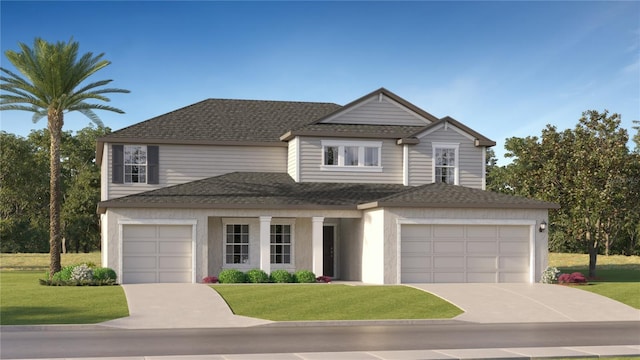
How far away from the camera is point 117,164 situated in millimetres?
38844

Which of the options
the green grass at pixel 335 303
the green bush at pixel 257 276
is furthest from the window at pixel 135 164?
the green grass at pixel 335 303

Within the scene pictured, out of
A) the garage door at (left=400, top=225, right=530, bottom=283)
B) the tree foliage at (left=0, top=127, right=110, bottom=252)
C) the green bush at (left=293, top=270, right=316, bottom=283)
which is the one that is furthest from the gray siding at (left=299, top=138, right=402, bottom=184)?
the tree foliage at (left=0, top=127, right=110, bottom=252)

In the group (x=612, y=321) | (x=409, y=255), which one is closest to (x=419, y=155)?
(x=409, y=255)

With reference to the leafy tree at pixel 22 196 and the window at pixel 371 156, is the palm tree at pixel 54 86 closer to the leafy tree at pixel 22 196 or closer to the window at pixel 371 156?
the window at pixel 371 156

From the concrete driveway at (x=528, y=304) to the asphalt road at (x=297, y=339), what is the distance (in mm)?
1771

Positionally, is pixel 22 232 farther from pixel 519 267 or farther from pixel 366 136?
pixel 519 267

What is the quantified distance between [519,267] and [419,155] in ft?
25.1

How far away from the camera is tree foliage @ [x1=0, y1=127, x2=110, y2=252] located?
231 ft

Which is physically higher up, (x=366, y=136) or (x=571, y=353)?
(x=366, y=136)

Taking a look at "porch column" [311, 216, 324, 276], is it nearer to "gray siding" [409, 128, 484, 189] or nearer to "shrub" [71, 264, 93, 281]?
"gray siding" [409, 128, 484, 189]

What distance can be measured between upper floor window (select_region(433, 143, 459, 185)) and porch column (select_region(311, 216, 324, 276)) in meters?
7.05

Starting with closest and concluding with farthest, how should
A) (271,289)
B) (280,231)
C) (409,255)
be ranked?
(271,289) < (409,255) < (280,231)

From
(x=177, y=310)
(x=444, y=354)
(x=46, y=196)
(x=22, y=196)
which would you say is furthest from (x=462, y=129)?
(x=46, y=196)

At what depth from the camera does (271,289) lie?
99.7 feet
